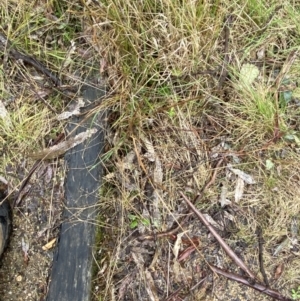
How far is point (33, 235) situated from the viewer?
6.46 feet

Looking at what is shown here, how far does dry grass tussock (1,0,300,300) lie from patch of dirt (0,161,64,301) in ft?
0.73

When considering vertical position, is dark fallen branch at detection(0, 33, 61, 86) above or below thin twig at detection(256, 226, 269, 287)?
above

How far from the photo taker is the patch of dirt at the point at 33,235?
193 cm

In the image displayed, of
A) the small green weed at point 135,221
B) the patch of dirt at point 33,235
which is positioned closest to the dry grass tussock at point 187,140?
the small green weed at point 135,221

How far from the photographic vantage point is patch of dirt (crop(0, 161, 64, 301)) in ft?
6.33

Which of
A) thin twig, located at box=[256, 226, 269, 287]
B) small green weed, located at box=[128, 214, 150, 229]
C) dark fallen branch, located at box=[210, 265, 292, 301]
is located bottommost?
dark fallen branch, located at box=[210, 265, 292, 301]

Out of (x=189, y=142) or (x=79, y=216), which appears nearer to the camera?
(x=79, y=216)

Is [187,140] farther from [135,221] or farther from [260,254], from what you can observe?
[260,254]

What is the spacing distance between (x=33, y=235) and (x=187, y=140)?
0.77 m

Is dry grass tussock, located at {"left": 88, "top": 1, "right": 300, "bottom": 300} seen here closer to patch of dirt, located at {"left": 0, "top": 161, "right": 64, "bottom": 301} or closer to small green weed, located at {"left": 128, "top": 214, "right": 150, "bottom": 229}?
small green weed, located at {"left": 128, "top": 214, "right": 150, "bottom": 229}

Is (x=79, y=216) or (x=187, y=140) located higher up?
(x=187, y=140)

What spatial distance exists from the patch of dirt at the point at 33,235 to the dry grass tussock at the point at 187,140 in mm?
224

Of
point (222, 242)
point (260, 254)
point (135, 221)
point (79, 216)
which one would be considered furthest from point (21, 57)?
point (260, 254)

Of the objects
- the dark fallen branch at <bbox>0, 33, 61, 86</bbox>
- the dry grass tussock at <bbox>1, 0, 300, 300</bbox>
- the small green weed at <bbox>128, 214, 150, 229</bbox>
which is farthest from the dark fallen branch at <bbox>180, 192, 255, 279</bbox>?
the dark fallen branch at <bbox>0, 33, 61, 86</bbox>
